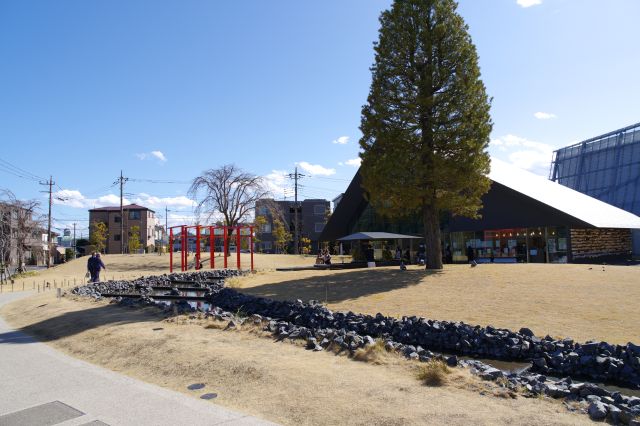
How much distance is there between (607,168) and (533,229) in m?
32.6

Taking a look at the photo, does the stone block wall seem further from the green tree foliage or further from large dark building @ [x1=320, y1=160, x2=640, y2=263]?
the green tree foliage

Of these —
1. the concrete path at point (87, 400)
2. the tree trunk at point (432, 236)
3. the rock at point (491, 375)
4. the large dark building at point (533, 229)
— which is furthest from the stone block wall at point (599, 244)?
the concrete path at point (87, 400)

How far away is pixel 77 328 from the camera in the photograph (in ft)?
33.8

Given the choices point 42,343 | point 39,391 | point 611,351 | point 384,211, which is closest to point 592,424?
point 611,351

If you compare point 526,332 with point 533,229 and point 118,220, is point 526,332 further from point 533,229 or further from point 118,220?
point 118,220

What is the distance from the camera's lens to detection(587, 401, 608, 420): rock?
444cm

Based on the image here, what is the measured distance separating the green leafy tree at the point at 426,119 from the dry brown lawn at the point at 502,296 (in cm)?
322

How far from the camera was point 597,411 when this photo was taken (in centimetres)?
445

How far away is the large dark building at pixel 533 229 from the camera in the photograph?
2730 cm

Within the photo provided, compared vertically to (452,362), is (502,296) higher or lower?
higher

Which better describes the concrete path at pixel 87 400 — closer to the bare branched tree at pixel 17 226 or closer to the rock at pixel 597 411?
the rock at pixel 597 411

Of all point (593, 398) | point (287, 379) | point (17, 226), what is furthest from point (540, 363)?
point (17, 226)

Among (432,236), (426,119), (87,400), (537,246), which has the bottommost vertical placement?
(87,400)

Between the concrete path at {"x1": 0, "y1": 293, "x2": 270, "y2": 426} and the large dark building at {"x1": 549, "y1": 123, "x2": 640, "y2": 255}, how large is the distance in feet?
172
